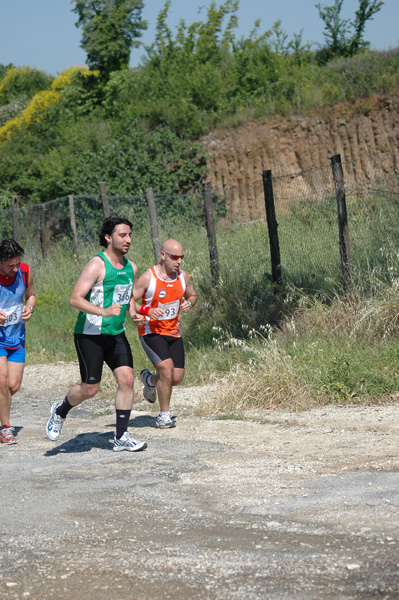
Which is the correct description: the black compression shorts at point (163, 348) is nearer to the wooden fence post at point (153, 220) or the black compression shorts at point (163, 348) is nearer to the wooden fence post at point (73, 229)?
the wooden fence post at point (153, 220)

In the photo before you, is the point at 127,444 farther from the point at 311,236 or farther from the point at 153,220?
the point at 153,220

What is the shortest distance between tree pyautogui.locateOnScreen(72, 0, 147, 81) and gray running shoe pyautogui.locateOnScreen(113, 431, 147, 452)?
89.5ft

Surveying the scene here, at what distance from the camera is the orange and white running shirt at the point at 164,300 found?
7.86 m

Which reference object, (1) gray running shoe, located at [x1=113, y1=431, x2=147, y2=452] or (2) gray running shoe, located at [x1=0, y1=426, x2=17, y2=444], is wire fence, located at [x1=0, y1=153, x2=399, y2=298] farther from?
(2) gray running shoe, located at [x1=0, y1=426, x2=17, y2=444]

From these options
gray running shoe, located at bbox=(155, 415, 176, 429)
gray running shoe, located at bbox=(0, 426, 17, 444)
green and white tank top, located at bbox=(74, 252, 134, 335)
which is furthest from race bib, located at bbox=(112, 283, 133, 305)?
gray running shoe, located at bbox=(0, 426, 17, 444)

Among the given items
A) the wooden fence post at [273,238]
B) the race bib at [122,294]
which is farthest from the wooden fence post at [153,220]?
the race bib at [122,294]

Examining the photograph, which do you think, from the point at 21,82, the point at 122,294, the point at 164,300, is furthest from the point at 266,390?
the point at 21,82

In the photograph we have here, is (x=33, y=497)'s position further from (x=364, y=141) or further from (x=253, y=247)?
(x=364, y=141)

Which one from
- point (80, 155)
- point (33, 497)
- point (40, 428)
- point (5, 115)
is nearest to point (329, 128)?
point (80, 155)

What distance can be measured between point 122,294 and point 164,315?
98 centimetres

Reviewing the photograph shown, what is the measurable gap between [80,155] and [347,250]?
1454 cm

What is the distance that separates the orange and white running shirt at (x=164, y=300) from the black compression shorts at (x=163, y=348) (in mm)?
51

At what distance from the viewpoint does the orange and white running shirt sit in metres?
7.86

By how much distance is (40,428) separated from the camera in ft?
28.1
